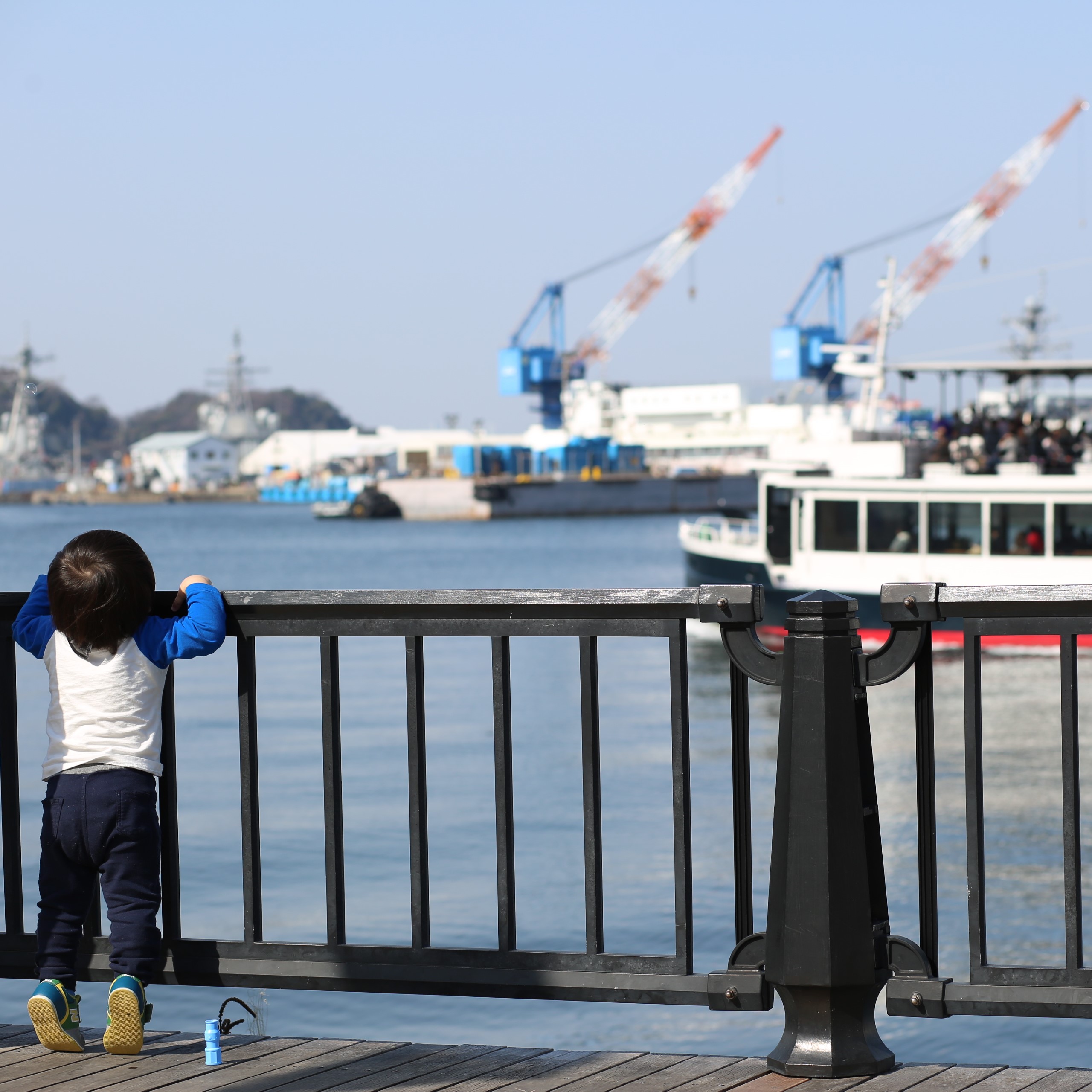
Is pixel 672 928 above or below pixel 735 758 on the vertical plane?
below

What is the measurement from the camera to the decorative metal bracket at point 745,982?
348 centimetres

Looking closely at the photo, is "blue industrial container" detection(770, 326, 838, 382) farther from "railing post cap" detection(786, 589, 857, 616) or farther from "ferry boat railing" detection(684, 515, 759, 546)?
"railing post cap" detection(786, 589, 857, 616)

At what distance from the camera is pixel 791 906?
3.39m

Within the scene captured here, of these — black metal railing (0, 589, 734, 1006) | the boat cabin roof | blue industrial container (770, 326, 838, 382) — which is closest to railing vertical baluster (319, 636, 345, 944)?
black metal railing (0, 589, 734, 1006)

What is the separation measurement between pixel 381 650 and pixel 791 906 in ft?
99.2

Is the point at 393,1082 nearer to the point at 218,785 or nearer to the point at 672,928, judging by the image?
the point at 672,928

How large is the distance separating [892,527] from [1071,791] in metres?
24.2

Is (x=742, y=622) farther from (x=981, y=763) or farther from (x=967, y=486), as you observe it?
(x=967, y=486)

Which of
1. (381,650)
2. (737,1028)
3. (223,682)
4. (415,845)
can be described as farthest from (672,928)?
(381,650)

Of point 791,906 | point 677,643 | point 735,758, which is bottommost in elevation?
point 791,906

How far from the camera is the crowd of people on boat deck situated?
1127 inches

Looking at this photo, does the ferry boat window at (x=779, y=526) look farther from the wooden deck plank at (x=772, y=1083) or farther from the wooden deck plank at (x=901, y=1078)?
the wooden deck plank at (x=772, y=1083)

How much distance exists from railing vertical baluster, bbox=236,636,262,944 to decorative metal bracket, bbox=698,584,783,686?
114 cm

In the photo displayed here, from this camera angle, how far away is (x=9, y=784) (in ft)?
12.7
